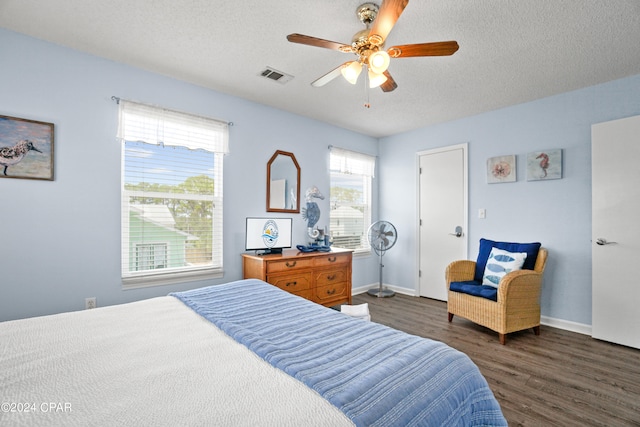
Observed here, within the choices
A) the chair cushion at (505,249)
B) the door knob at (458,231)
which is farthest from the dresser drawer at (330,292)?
the door knob at (458,231)

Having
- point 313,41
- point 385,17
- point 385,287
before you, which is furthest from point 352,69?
point 385,287

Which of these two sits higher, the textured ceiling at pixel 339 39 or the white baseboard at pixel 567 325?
the textured ceiling at pixel 339 39

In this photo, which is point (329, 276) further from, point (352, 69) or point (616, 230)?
point (616, 230)

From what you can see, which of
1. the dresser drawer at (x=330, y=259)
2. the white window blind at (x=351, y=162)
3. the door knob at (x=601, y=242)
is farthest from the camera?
the white window blind at (x=351, y=162)

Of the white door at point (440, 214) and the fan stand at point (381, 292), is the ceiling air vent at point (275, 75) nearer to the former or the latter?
the white door at point (440, 214)

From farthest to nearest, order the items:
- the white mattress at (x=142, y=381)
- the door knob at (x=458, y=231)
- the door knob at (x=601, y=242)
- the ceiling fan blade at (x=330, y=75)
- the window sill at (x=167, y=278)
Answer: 1. the door knob at (x=458, y=231)
2. the door knob at (x=601, y=242)
3. the window sill at (x=167, y=278)
4. the ceiling fan blade at (x=330, y=75)
5. the white mattress at (x=142, y=381)

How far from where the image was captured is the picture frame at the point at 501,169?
354cm

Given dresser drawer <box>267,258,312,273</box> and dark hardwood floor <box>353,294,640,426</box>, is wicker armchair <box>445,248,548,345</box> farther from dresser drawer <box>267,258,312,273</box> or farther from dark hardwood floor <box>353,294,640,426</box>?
dresser drawer <box>267,258,312,273</box>

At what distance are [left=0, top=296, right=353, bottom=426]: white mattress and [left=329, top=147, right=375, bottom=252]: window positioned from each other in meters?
3.22

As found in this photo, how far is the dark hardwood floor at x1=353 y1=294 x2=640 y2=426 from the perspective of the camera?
1779 mm

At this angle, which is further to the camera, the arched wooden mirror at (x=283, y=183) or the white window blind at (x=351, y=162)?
the white window blind at (x=351, y=162)

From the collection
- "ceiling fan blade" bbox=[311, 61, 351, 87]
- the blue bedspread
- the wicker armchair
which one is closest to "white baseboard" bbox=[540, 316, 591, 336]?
the wicker armchair

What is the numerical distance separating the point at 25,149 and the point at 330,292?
9.86 ft

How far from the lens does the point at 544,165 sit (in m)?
3.30
